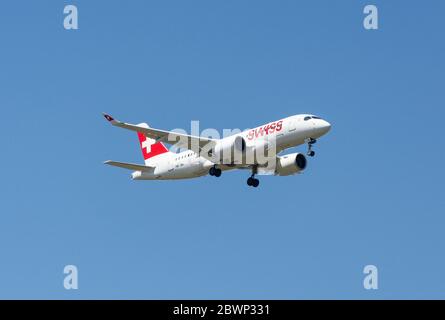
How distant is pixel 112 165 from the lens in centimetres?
7338

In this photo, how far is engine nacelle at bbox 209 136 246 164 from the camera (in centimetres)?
6931

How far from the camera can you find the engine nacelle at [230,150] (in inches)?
2729

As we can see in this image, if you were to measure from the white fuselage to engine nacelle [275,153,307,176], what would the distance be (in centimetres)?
350

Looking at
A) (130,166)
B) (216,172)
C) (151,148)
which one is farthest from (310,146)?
(151,148)

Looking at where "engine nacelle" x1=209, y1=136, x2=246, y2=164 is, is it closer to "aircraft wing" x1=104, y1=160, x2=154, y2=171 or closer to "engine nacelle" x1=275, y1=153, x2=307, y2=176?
"engine nacelle" x1=275, y1=153, x2=307, y2=176

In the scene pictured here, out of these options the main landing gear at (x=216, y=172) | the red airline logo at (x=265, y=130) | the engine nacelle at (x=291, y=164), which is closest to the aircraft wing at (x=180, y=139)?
the main landing gear at (x=216, y=172)

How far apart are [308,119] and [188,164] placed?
1062cm

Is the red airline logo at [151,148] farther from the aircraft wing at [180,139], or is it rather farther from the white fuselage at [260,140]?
the aircraft wing at [180,139]

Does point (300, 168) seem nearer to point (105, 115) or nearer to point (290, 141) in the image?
point (290, 141)

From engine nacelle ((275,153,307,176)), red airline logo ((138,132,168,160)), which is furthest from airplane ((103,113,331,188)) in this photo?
red airline logo ((138,132,168,160))

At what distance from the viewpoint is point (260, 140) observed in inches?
2712

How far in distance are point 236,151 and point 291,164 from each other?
5.24 metres

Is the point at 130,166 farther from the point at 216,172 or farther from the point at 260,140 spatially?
the point at 260,140
